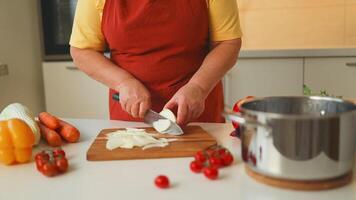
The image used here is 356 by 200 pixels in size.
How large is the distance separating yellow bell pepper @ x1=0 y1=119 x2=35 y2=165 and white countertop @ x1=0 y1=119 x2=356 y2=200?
0.06ft

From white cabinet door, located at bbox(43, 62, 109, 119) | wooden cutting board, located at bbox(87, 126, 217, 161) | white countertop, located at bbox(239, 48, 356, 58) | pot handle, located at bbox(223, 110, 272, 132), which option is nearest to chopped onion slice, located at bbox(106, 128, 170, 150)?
wooden cutting board, located at bbox(87, 126, 217, 161)

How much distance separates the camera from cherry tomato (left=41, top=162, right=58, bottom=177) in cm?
69

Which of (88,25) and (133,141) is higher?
(88,25)

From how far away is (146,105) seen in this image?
0.98 m

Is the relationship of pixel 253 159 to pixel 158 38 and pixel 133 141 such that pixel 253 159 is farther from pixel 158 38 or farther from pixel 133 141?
pixel 158 38

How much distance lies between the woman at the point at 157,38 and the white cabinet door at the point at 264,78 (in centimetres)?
98

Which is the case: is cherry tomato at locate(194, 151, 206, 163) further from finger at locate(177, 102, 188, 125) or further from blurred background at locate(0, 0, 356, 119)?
blurred background at locate(0, 0, 356, 119)

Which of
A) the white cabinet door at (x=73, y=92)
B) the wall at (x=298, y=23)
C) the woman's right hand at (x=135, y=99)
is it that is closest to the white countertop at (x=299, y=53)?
the wall at (x=298, y=23)

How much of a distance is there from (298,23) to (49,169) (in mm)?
1993

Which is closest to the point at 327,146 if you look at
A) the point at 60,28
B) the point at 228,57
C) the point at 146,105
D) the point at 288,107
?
the point at 288,107

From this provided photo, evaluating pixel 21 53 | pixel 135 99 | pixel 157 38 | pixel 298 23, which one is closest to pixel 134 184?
pixel 135 99

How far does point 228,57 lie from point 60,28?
66.8 inches

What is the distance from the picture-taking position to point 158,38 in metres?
1.18

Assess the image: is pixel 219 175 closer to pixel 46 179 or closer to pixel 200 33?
pixel 46 179
